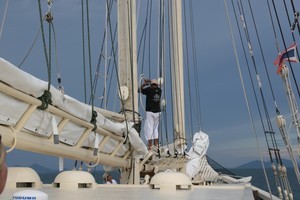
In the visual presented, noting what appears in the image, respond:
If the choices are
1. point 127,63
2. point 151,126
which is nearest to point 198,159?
point 151,126

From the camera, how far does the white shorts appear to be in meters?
10.5

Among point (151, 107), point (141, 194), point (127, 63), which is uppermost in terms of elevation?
point (151, 107)

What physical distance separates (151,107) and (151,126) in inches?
18.8

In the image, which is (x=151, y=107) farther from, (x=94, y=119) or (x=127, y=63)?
(x=94, y=119)

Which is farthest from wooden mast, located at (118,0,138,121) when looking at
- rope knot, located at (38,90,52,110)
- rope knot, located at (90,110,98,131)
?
rope knot, located at (38,90,52,110)

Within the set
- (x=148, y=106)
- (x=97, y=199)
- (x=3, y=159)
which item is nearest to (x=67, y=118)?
(x=97, y=199)

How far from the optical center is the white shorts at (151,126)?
34.4ft

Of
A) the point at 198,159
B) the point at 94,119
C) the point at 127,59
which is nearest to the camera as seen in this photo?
A: the point at 94,119

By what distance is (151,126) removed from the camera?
1052 cm

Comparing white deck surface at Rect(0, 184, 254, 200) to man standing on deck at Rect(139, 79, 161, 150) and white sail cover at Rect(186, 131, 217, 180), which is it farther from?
white sail cover at Rect(186, 131, 217, 180)

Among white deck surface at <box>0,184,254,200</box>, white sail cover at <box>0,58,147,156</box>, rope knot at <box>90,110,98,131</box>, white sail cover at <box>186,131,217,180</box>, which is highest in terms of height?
white sail cover at <box>186,131,217,180</box>

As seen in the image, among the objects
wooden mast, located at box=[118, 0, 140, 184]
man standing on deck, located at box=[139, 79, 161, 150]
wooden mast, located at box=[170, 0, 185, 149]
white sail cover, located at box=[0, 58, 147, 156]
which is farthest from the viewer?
wooden mast, located at box=[170, 0, 185, 149]

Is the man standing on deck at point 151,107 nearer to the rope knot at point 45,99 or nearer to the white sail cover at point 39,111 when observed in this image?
the white sail cover at point 39,111

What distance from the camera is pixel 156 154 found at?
9.38 meters
